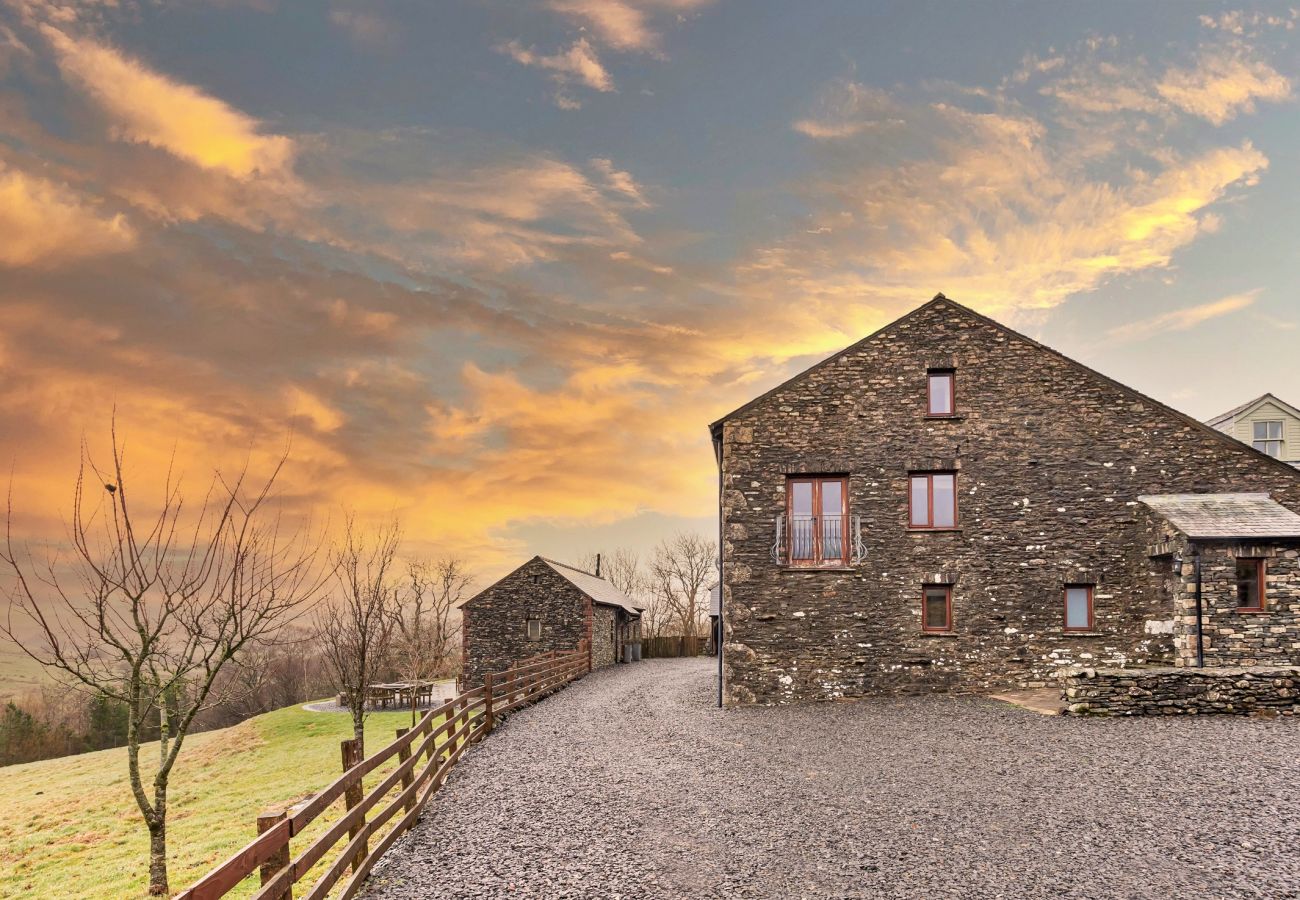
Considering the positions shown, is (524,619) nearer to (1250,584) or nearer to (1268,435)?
(1250,584)

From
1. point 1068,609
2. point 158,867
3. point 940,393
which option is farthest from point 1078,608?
point 158,867

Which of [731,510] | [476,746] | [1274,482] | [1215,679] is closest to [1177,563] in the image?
[1215,679]

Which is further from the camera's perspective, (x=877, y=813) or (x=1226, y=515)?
(x=1226, y=515)

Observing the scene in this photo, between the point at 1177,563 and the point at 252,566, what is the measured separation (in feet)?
54.5

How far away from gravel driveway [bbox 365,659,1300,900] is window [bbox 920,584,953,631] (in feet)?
9.37

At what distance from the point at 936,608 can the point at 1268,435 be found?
48.7 ft

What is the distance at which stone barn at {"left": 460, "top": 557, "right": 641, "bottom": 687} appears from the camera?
103 ft

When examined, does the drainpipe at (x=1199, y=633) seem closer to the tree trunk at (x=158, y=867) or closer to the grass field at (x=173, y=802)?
the grass field at (x=173, y=802)

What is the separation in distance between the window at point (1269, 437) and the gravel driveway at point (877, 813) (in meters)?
14.1

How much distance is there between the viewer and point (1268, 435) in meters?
23.7

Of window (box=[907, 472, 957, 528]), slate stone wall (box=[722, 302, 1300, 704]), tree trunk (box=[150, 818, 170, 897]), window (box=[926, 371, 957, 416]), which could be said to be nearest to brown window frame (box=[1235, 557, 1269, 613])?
slate stone wall (box=[722, 302, 1300, 704])

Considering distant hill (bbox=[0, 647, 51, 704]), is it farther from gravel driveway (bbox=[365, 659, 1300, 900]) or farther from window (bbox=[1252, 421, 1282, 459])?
window (bbox=[1252, 421, 1282, 459])

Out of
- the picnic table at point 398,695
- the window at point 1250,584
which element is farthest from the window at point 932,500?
the picnic table at point 398,695

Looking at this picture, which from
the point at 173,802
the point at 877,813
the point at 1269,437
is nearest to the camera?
the point at 877,813
